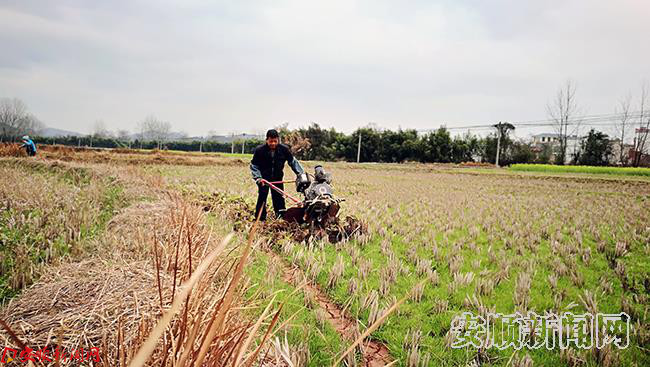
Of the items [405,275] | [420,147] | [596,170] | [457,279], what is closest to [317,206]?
[405,275]

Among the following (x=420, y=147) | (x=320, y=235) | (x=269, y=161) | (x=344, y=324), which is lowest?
(x=344, y=324)

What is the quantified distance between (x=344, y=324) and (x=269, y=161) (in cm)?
459

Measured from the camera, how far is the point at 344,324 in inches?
121

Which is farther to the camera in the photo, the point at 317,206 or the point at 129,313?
the point at 317,206

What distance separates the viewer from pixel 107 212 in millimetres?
6016

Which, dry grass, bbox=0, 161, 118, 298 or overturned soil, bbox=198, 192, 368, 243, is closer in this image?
dry grass, bbox=0, 161, 118, 298

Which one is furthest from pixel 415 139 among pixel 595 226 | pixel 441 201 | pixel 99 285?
pixel 99 285

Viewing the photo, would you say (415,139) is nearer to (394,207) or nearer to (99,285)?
(394,207)

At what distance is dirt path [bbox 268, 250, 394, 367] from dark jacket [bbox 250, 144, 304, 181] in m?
3.11

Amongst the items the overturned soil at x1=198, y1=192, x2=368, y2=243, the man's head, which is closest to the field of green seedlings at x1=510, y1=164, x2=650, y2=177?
the overturned soil at x1=198, y1=192, x2=368, y2=243

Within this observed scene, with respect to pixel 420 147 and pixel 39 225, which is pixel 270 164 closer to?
pixel 39 225

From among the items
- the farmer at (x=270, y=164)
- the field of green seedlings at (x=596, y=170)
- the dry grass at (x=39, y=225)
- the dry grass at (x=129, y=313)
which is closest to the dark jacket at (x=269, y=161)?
the farmer at (x=270, y=164)

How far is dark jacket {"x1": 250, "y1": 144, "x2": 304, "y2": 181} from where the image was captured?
7.01 meters

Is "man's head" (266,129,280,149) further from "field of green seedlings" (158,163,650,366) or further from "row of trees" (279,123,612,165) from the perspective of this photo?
"row of trees" (279,123,612,165)
